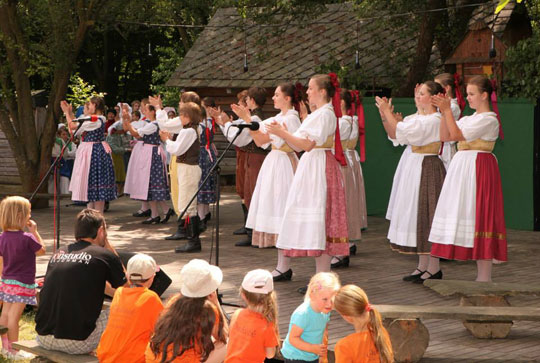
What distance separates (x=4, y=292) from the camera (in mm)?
6551

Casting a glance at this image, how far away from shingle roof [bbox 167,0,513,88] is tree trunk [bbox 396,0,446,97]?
0.53 m

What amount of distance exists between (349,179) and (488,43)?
5462 millimetres

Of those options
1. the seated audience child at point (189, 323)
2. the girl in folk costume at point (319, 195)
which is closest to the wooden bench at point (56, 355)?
the seated audience child at point (189, 323)

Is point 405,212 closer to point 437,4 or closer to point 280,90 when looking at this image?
point 280,90

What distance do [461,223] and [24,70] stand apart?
26.4ft

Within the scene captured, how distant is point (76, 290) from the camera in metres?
5.59

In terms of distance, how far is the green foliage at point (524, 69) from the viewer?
38.6 feet

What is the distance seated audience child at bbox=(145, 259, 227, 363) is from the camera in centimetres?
452

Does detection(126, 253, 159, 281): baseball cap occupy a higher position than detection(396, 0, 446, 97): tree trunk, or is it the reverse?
detection(396, 0, 446, 97): tree trunk

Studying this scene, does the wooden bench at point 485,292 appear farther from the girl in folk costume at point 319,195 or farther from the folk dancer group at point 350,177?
the girl in folk costume at point 319,195

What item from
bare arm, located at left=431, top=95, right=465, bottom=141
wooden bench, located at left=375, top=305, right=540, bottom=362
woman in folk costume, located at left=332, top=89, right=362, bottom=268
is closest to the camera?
wooden bench, located at left=375, top=305, right=540, bottom=362

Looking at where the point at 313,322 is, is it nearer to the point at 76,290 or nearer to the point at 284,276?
the point at 76,290

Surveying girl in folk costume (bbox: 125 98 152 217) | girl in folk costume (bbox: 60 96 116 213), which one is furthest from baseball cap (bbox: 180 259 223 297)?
girl in folk costume (bbox: 125 98 152 217)

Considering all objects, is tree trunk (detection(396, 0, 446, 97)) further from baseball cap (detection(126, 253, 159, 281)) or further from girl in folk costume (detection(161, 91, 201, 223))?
baseball cap (detection(126, 253, 159, 281))
